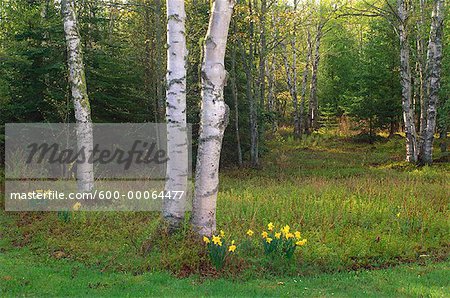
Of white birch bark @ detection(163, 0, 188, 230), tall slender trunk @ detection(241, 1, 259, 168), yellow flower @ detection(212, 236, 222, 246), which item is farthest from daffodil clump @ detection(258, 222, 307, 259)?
tall slender trunk @ detection(241, 1, 259, 168)

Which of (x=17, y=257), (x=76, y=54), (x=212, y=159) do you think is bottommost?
(x=17, y=257)

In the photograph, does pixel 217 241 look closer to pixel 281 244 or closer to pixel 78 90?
pixel 281 244

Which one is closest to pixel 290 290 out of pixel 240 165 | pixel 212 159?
pixel 212 159

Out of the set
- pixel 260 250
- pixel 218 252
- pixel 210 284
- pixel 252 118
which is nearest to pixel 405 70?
pixel 252 118

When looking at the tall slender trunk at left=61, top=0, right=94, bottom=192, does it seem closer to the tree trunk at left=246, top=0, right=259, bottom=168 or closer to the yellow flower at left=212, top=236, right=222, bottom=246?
the yellow flower at left=212, top=236, right=222, bottom=246

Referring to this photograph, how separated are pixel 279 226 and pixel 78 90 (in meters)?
5.55

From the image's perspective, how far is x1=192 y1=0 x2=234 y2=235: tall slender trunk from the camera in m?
6.54

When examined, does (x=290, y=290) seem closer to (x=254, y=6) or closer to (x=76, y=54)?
(x=76, y=54)

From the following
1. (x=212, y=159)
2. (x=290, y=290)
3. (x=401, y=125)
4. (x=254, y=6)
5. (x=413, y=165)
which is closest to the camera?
(x=290, y=290)

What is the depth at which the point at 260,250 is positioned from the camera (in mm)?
6895

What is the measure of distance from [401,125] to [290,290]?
24753 mm

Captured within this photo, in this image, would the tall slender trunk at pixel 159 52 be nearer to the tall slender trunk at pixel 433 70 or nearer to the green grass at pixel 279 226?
the green grass at pixel 279 226

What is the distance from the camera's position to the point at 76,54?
10.2 metres

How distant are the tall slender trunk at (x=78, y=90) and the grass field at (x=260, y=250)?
4.42 ft
